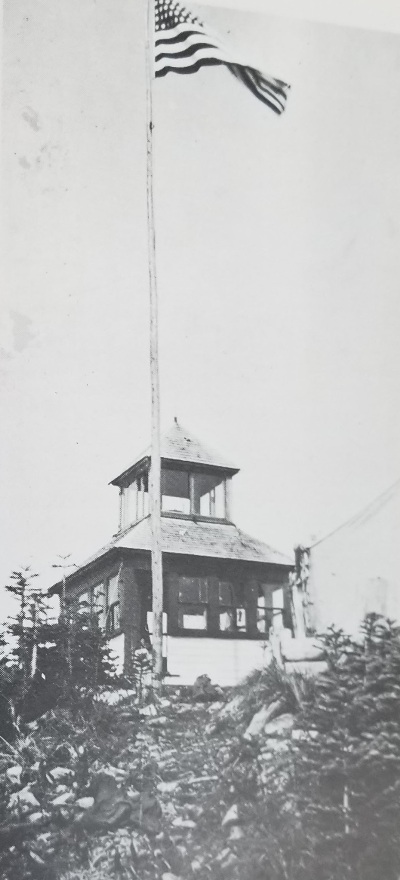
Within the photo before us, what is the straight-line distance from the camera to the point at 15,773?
11.0ft

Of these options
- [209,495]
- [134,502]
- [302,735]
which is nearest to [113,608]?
[134,502]

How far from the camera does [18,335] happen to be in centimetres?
371

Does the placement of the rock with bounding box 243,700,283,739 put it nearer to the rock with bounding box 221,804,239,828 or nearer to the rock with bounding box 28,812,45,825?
the rock with bounding box 221,804,239,828

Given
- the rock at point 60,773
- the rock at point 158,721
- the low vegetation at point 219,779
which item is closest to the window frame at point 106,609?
the low vegetation at point 219,779

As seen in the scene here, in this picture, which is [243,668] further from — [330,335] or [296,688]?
[330,335]

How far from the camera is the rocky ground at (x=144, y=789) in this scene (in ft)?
10.8

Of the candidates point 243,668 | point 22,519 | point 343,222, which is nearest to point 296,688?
point 243,668

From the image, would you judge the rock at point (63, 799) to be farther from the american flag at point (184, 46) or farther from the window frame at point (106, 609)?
the american flag at point (184, 46)

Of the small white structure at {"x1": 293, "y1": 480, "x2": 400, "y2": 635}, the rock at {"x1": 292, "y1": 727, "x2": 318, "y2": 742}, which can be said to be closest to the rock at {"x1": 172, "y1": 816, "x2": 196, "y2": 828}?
the rock at {"x1": 292, "y1": 727, "x2": 318, "y2": 742}

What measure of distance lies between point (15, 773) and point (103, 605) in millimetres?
730

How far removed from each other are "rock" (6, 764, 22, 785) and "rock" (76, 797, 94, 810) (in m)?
0.24

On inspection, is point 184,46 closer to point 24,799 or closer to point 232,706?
point 232,706

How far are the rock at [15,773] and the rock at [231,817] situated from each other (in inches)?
33.6

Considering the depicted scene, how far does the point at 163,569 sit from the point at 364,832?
4.69 ft
